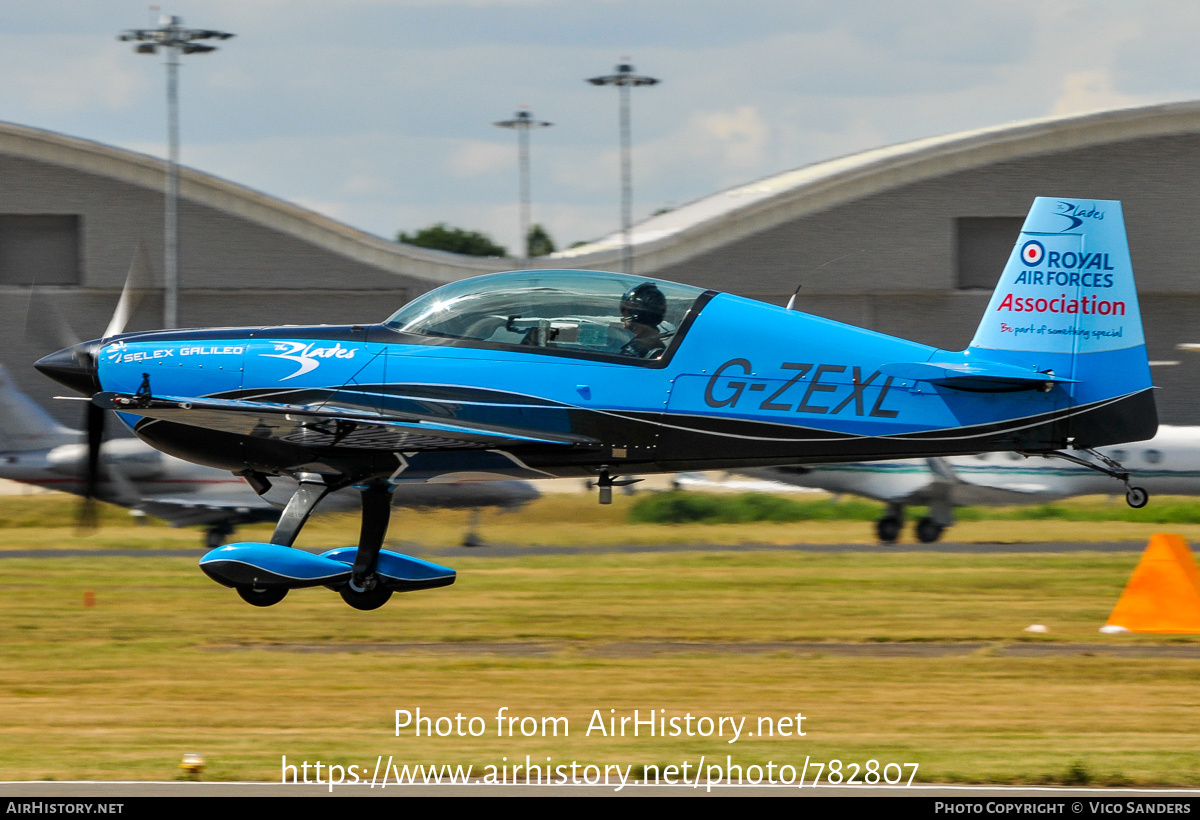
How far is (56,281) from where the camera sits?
114ft

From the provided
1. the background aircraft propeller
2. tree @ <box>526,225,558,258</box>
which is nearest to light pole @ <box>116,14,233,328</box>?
the background aircraft propeller

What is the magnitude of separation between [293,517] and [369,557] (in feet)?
2.28

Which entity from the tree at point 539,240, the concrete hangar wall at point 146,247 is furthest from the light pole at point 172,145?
the tree at point 539,240

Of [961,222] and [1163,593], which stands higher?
[961,222]

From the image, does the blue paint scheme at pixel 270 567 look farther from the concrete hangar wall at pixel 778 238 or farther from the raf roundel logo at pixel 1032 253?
the concrete hangar wall at pixel 778 238

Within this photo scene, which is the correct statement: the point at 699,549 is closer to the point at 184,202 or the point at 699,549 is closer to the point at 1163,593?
the point at 1163,593

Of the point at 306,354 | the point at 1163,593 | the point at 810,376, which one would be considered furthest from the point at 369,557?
the point at 1163,593

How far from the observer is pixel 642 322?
32.2ft

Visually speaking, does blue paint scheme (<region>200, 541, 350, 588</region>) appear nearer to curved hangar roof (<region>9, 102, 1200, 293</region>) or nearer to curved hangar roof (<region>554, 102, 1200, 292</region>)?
curved hangar roof (<region>9, 102, 1200, 293</region>)

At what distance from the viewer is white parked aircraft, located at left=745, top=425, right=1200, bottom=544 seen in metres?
25.2

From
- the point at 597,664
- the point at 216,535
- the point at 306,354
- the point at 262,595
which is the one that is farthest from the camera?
the point at 216,535

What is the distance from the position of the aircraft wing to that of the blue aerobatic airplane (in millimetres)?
18

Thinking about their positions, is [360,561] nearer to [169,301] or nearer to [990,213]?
[169,301]

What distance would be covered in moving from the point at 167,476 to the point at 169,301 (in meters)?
11.5
